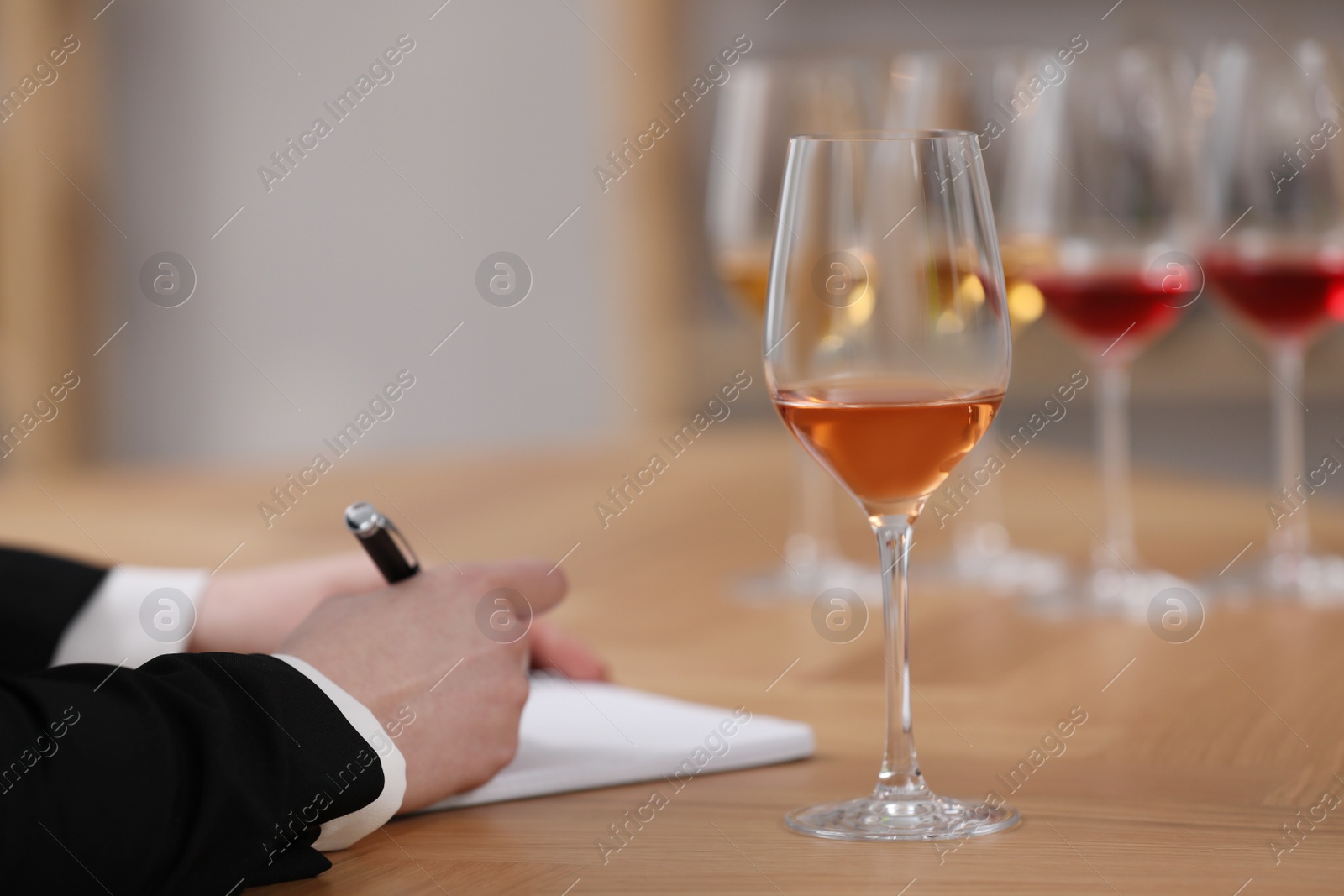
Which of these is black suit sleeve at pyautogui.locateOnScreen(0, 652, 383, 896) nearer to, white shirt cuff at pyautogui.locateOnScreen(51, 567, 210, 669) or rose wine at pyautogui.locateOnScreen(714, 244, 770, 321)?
white shirt cuff at pyautogui.locateOnScreen(51, 567, 210, 669)

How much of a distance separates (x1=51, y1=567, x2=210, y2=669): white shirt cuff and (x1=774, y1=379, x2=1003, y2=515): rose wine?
0.53 metres

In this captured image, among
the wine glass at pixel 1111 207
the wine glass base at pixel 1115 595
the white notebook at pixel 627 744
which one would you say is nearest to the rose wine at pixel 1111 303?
the wine glass at pixel 1111 207

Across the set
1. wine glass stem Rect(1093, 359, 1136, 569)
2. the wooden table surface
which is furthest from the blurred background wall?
wine glass stem Rect(1093, 359, 1136, 569)

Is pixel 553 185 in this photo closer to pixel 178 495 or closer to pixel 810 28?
pixel 810 28

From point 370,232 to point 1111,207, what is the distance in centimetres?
269

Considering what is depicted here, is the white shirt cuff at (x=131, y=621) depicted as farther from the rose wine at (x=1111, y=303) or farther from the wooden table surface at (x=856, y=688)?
the rose wine at (x=1111, y=303)

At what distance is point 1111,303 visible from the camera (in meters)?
1.24

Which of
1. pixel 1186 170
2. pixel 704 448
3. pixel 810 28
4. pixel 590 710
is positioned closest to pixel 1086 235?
pixel 1186 170

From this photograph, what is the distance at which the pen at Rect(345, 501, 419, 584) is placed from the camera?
0.79 m

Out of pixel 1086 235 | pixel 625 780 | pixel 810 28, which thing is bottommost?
pixel 625 780

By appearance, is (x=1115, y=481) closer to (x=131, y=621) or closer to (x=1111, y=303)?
(x=1111, y=303)

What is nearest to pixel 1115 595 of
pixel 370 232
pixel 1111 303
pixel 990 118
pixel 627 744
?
pixel 1111 303

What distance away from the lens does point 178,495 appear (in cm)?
181

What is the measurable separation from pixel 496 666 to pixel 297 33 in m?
3.10
